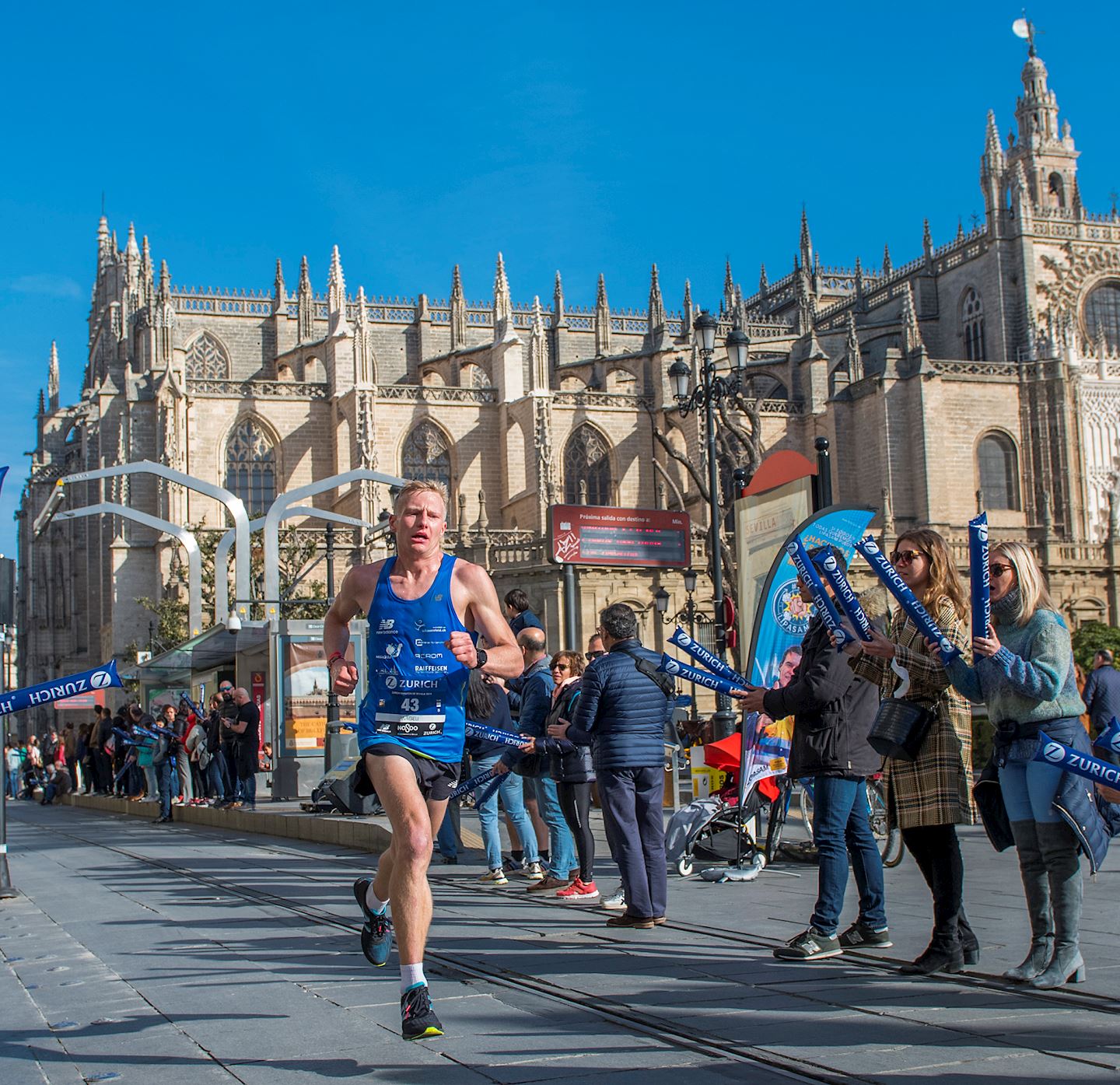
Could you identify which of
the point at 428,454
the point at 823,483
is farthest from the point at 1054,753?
the point at 428,454

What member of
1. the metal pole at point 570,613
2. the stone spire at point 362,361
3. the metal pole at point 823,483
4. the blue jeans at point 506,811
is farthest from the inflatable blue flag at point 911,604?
the stone spire at point 362,361

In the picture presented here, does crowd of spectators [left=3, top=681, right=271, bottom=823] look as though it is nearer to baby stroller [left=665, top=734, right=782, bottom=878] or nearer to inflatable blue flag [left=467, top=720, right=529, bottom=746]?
inflatable blue flag [left=467, top=720, right=529, bottom=746]

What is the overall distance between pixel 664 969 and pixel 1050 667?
183 centimetres

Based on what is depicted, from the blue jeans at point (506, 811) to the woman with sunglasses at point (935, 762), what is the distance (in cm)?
382

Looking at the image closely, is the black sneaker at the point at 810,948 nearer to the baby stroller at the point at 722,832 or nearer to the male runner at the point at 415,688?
the male runner at the point at 415,688

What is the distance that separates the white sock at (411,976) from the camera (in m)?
4.05

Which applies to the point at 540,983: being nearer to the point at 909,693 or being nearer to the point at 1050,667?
the point at 909,693

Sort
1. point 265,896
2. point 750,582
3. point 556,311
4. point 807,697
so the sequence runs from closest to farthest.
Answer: point 807,697, point 265,896, point 750,582, point 556,311

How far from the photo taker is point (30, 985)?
5410 millimetres

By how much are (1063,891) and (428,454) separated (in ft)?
140

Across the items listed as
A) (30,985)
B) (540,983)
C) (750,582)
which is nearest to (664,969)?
(540,983)

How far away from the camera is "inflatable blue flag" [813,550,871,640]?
494 centimetres

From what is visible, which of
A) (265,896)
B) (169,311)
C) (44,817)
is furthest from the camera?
(169,311)

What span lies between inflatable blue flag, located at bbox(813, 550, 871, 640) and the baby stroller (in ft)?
12.0
